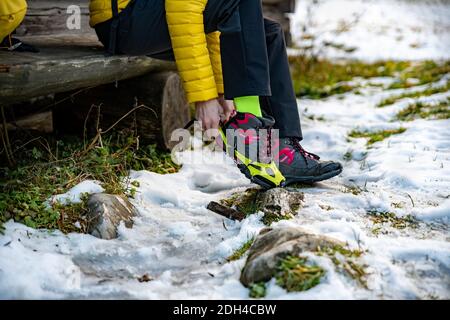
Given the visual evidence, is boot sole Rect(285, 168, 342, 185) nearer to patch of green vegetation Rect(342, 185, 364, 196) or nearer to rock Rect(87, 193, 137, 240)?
patch of green vegetation Rect(342, 185, 364, 196)

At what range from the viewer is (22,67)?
237cm

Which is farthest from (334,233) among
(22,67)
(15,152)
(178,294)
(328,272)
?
(15,152)

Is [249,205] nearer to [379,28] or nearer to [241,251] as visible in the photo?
[241,251]

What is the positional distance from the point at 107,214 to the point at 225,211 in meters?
0.60

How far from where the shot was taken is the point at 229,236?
2.54 metres

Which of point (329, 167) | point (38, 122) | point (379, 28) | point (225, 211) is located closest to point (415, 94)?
point (329, 167)

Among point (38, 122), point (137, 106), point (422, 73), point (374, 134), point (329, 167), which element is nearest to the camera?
point (329, 167)

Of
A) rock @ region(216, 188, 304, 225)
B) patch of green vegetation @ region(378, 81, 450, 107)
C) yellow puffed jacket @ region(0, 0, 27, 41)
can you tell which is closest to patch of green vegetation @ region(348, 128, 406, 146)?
patch of green vegetation @ region(378, 81, 450, 107)

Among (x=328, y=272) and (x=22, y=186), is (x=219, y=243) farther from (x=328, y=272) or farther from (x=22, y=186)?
(x=22, y=186)

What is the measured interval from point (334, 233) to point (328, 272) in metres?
0.37

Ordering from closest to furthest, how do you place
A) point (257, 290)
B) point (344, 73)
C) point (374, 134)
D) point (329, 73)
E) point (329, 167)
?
point (257, 290) < point (329, 167) < point (374, 134) < point (329, 73) < point (344, 73)

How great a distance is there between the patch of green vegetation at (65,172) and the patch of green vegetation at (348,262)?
1140 mm

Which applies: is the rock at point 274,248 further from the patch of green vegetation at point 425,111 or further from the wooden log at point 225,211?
the patch of green vegetation at point 425,111

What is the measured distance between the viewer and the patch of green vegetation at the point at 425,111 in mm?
4441
